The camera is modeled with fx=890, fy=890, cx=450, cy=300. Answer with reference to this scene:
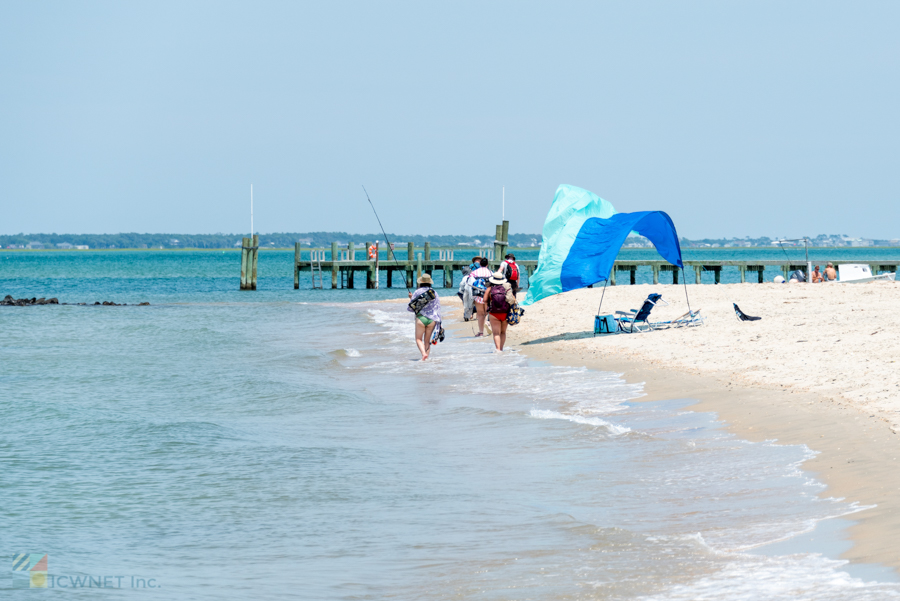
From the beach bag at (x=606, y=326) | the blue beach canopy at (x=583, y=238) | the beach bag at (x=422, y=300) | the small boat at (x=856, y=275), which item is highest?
the blue beach canopy at (x=583, y=238)

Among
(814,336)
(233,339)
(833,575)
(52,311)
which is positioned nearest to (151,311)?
(52,311)

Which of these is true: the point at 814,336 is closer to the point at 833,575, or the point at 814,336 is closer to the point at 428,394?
the point at 428,394

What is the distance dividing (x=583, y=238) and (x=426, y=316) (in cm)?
290

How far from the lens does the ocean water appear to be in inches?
190

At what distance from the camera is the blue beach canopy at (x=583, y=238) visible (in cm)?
1449

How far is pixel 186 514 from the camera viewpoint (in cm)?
647

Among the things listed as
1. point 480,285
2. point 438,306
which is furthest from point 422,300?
point 480,285

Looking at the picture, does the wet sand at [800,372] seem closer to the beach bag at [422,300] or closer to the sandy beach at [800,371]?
the sandy beach at [800,371]

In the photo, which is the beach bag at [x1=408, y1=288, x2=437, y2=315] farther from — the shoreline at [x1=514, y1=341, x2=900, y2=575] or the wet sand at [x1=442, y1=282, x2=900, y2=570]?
the shoreline at [x1=514, y1=341, x2=900, y2=575]

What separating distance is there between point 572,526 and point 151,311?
29.1 m

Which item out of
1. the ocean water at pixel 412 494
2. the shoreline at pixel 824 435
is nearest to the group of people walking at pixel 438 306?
the ocean water at pixel 412 494

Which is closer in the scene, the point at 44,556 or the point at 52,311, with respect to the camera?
the point at 44,556

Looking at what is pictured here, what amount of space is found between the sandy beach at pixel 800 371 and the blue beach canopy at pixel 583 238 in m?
1.23

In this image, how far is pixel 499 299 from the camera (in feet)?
47.3
